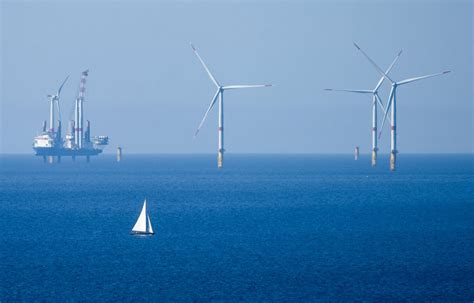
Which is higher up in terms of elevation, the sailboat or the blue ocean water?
the sailboat

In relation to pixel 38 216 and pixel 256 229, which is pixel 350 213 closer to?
pixel 256 229

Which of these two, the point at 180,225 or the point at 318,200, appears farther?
the point at 318,200

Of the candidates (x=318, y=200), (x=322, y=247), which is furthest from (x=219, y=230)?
(x=318, y=200)

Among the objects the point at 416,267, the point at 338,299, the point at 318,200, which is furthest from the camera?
the point at 318,200

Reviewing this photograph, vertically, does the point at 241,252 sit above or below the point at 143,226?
below

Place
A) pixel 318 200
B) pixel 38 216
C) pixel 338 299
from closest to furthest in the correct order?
1. pixel 338 299
2. pixel 38 216
3. pixel 318 200

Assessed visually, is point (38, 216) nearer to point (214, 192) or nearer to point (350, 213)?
point (350, 213)

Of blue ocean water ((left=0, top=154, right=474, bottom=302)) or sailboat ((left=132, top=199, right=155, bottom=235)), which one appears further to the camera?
sailboat ((left=132, top=199, right=155, bottom=235))

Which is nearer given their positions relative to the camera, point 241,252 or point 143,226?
point 241,252

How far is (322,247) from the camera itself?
97125 mm

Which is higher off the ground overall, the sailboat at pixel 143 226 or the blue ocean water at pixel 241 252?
the sailboat at pixel 143 226

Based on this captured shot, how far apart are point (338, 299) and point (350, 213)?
74.2 m

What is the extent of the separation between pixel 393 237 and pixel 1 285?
4832cm

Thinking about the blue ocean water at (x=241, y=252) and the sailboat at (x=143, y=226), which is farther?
A: the sailboat at (x=143, y=226)
